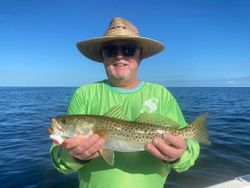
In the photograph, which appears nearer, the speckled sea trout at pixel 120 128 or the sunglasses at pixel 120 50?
the speckled sea trout at pixel 120 128

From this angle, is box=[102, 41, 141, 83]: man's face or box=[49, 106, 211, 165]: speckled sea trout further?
→ box=[102, 41, 141, 83]: man's face

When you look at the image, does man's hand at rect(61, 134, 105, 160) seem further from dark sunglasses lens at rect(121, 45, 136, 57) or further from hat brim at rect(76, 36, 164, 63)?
hat brim at rect(76, 36, 164, 63)

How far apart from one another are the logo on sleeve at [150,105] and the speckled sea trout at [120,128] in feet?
0.40

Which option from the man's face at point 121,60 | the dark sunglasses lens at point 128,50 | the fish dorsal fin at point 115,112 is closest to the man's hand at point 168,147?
the fish dorsal fin at point 115,112

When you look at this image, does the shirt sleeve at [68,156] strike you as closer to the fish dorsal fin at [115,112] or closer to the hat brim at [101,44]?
the fish dorsal fin at [115,112]

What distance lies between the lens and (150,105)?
4.54 m

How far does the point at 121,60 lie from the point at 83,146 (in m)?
1.49

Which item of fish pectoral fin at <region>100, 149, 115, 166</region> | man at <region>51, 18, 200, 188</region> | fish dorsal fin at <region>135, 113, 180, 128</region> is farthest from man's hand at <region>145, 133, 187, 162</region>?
fish pectoral fin at <region>100, 149, 115, 166</region>

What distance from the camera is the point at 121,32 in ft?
15.6

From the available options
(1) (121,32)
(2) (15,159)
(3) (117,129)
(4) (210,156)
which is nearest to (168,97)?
(3) (117,129)

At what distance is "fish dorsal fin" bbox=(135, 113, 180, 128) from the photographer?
14.3ft

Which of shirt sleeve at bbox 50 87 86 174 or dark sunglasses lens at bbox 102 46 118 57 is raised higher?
dark sunglasses lens at bbox 102 46 118 57

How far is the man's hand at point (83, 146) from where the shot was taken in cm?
381

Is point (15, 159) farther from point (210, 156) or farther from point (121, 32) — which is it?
point (121, 32)
